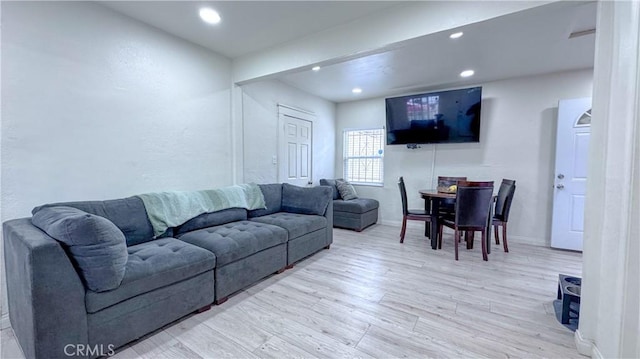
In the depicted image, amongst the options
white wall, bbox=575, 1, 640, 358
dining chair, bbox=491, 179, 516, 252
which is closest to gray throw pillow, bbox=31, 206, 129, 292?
white wall, bbox=575, 1, 640, 358

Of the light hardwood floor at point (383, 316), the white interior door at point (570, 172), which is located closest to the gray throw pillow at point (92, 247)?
the light hardwood floor at point (383, 316)

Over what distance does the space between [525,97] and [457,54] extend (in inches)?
65.4

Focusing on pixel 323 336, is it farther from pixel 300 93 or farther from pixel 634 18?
pixel 300 93

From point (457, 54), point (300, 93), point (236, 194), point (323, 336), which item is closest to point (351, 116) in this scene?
point (300, 93)

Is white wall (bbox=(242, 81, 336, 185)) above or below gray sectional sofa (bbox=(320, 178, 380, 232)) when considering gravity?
above

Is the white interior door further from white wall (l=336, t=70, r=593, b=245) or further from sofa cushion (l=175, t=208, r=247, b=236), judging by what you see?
sofa cushion (l=175, t=208, r=247, b=236)

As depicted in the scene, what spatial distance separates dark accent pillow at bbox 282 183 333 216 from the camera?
3389 mm

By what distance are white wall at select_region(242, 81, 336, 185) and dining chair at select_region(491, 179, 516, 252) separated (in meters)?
3.01

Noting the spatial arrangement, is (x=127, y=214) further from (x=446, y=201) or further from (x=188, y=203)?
(x=446, y=201)

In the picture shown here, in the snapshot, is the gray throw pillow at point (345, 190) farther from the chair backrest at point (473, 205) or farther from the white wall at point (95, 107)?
the white wall at point (95, 107)

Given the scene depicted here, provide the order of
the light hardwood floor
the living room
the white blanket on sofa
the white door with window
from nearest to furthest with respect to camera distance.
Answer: the light hardwood floor, the living room, the white blanket on sofa, the white door with window

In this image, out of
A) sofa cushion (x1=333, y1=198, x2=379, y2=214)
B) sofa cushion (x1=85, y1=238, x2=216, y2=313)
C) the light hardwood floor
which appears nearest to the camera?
sofa cushion (x1=85, y1=238, x2=216, y2=313)

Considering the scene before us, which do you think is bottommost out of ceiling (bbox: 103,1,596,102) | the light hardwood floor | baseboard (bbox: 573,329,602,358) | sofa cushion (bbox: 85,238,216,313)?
the light hardwood floor

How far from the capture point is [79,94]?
2.14 meters
